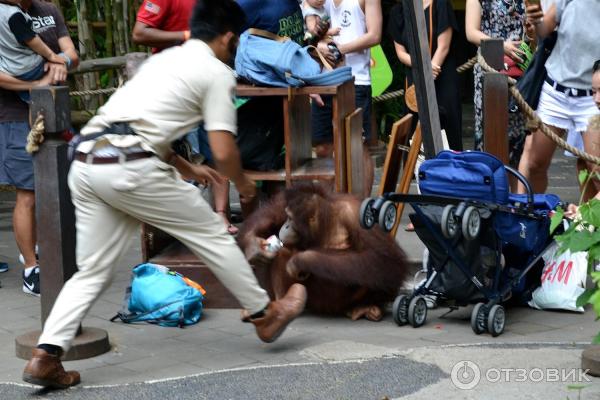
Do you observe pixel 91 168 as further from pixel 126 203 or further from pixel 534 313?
pixel 534 313

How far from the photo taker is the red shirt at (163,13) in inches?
295

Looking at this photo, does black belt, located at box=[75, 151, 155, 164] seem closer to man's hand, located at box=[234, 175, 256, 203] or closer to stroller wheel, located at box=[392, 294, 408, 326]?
man's hand, located at box=[234, 175, 256, 203]

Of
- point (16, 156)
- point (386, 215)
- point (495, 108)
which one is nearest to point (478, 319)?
point (386, 215)

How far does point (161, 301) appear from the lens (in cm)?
620

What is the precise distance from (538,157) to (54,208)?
330 centimetres

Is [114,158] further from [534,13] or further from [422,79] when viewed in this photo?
[534,13]

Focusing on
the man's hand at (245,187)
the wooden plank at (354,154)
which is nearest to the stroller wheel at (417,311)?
the wooden plank at (354,154)

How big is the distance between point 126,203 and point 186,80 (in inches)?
24.1

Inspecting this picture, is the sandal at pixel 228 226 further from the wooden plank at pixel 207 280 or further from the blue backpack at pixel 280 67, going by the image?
the blue backpack at pixel 280 67

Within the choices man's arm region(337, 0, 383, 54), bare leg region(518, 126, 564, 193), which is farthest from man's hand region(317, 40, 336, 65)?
bare leg region(518, 126, 564, 193)

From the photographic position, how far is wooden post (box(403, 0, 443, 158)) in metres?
6.69

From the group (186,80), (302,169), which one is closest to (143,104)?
(186,80)

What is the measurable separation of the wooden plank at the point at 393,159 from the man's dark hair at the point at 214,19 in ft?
6.33

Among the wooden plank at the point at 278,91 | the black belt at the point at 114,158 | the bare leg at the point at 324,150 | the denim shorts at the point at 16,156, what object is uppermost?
the wooden plank at the point at 278,91
